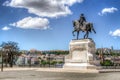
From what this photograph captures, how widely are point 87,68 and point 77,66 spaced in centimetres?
222

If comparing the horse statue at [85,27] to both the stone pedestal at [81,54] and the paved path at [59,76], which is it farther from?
the paved path at [59,76]

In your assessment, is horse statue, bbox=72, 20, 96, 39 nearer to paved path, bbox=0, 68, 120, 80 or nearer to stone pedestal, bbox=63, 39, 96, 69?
stone pedestal, bbox=63, 39, 96, 69

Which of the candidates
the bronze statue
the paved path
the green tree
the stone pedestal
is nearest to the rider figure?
the bronze statue

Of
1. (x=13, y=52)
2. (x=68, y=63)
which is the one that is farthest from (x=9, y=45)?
(x=68, y=63)

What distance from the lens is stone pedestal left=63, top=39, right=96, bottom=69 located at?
4666 centimetres

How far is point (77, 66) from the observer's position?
47.2 m

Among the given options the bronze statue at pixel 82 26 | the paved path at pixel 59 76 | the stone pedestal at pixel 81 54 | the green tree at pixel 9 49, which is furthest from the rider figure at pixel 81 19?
the green tree at pixel 9 49

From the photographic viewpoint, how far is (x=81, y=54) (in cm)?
4781

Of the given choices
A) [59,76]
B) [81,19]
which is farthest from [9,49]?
[59,76]

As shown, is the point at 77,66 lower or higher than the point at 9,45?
lower

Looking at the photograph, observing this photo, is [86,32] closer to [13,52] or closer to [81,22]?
[81,22]

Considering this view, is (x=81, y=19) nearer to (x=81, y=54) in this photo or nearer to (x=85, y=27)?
(x=85, y=27)

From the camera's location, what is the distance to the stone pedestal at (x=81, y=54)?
1837 inches

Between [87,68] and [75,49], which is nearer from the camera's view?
[87,68]
